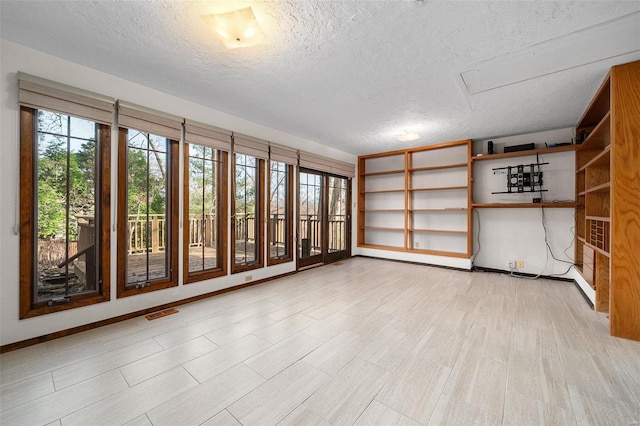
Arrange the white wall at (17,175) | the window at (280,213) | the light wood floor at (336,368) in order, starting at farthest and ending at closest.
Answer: the window at (280,213)
the white wall at (17,175)
the light wood floor at (336,368)

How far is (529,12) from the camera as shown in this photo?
1688 millimetres

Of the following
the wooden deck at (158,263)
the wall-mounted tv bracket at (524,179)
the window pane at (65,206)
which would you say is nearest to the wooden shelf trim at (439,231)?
the wall-mounted tv bracket at (524,179)

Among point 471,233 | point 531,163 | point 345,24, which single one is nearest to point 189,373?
point 345,24

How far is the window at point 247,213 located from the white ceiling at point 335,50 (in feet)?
2.59

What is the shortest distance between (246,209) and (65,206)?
6.42ft

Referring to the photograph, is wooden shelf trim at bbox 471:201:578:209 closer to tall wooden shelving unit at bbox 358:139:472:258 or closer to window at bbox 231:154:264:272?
tall wooden shelving unit at bbox 358:139:472:258

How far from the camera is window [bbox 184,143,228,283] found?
311 centimetres

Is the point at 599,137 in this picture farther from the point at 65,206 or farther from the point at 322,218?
the point at 65,206

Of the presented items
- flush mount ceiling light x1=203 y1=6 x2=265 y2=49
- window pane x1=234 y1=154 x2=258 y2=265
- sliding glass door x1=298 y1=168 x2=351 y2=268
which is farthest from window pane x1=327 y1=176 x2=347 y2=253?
flush mount ceiling light x1=203 y1=6 x2=265 y2=49

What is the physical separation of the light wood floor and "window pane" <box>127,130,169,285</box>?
60 cm

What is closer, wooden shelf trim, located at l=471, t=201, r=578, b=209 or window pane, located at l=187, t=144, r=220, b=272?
window pane, located at l=187, t=144, r=220, b=272

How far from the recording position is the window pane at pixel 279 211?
422 cm

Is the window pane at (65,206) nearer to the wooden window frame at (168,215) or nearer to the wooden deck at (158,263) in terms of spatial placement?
the wooden window frame at (168,215)

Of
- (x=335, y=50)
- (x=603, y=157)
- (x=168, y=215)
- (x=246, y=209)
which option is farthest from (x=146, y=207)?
(x=603, y=157)
